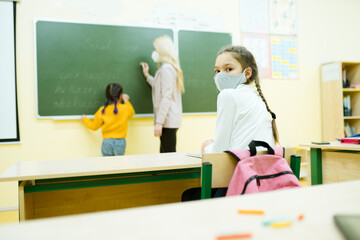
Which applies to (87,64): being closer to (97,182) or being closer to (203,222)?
(97,182)

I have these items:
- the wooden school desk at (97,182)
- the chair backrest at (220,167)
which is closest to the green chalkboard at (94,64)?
the wooden school desk at (97,182)

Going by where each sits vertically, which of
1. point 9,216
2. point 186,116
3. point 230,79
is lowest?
point 9,216

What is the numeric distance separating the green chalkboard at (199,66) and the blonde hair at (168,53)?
382mm

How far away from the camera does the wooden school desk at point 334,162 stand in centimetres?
185

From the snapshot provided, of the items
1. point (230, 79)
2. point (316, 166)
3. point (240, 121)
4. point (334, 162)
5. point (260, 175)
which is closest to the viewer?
point (260, 175)

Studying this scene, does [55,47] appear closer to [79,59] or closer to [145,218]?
[79,59]

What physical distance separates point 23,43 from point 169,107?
1.75 m

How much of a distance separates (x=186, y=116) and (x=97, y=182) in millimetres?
2298

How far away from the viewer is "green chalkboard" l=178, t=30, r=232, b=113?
3.60m

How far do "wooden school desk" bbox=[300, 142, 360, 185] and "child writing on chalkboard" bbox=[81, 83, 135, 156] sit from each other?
1929 millimetres

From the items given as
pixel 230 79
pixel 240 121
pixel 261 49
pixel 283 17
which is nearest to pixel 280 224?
pixel 240 121

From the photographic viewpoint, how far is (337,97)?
13.1 ft

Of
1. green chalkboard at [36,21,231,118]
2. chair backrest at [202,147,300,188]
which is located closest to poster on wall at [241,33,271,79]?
green chalkboard at [36,21,231,118]

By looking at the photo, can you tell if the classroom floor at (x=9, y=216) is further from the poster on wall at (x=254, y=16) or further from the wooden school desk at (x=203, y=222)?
the poster on wall at (x=254, y=16)
